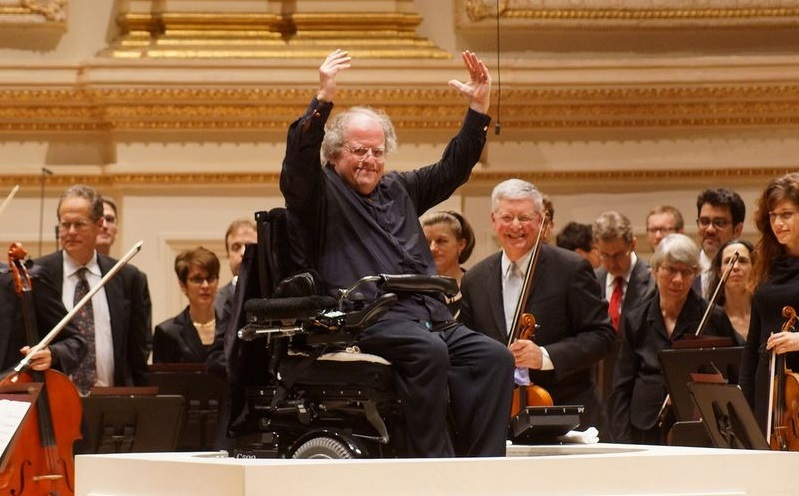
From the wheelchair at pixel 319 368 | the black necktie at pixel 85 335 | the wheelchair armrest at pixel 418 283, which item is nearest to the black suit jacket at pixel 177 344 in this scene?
the black necktie at pixel 85 335

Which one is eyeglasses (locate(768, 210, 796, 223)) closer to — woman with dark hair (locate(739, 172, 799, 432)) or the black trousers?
woman with dark hair (locate(739, 172, 799, 432))

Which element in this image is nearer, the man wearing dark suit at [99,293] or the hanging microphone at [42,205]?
the man wearing dark suit at [99,293]

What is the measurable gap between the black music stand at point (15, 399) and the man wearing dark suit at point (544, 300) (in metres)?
1.43

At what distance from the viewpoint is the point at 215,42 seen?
758 cm

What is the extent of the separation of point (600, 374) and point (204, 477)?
9.83ft

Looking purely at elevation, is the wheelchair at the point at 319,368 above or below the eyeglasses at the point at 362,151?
below

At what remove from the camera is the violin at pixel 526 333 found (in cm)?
530

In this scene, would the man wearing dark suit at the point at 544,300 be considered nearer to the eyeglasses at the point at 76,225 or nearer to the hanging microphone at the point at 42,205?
the eyeglasses at the point at 76,225

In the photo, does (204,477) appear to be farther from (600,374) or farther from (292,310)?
(600,374)

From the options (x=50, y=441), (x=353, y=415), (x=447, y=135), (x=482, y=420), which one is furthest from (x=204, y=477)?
(x=447, y=135)

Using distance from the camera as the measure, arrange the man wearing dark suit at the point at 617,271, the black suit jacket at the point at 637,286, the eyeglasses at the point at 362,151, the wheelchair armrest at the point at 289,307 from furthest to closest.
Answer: the man wearing dark suit at the point at 617,271 → the black suit jacket at the point at 637,286 → the eyeglasses at the point at 362,151 → the wheelchair armrest at the point at 289,307

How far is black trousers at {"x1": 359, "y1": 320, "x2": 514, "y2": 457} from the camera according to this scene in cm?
430

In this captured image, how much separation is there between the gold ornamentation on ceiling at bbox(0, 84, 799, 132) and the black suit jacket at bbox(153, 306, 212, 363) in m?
1.23

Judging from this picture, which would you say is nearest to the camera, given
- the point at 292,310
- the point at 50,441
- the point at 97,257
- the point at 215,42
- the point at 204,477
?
the point at 204,477
